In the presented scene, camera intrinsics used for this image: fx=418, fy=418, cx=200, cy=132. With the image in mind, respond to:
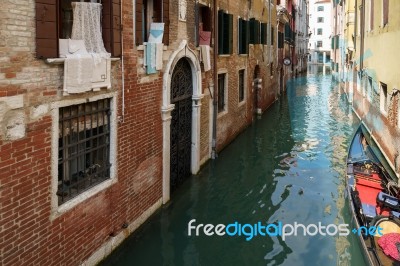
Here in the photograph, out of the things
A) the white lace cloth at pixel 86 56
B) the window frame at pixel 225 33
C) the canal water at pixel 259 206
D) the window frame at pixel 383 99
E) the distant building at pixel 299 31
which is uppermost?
the distant building at pixel 299 31

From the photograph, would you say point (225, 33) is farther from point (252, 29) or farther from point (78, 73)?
point (78, 73)

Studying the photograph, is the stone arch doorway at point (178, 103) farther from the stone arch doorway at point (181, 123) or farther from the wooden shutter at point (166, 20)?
the wooden shutter at point (166, 20)

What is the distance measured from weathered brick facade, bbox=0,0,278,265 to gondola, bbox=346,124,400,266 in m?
3.65

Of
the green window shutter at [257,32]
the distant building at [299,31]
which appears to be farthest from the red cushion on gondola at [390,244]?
the distant building at [299,31]

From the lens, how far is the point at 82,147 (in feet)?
19.0

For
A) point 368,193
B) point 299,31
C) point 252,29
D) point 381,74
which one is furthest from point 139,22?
point 299,31

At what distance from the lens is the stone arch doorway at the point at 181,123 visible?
9.17m

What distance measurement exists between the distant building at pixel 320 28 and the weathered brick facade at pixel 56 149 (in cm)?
6693

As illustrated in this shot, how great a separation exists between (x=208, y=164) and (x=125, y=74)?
18.3ft

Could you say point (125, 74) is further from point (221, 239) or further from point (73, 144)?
point (221, 239)

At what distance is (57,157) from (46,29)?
1.51 m

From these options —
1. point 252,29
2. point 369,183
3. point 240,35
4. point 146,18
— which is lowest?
point 369,183

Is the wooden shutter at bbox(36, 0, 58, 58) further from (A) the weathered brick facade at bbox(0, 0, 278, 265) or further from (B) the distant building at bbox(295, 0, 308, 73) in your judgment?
(B) the distant building at bbox(295, 0, 308, 73)

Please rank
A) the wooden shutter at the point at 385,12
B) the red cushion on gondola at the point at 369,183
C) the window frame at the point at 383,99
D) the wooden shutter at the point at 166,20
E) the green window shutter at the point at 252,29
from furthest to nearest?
the green window shutter at the point at 252,29
the window frame at the point at 383,99
the wooden shutter at the point at 385,12
the red cushion on gondola at the point at 369,183
the wooden shutter at the point at 166,20
